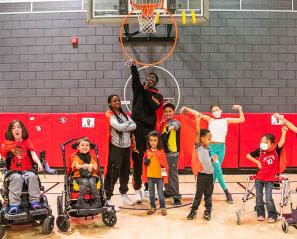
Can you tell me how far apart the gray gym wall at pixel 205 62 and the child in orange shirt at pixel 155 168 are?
397 cm

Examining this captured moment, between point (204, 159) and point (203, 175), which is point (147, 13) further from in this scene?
point (203, 175)

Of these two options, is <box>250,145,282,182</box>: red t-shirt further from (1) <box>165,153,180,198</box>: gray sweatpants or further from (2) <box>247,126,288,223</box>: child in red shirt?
(1) <box>165,153,180,198</box>: gray sweatpants

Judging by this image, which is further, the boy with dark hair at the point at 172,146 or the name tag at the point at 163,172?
the boy with dark hair at the point at 172,146

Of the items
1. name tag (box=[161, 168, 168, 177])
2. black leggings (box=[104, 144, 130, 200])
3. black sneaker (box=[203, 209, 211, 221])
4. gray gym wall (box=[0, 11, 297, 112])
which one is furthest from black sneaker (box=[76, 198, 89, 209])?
gray gym wall (box=[0, 11, 297, 112])

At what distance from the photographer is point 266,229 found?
177 inches

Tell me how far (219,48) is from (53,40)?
3961mm

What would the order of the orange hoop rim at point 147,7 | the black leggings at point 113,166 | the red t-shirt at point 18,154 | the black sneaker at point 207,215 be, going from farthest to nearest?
the orange hoop rim at point 147,7 < the black leggings at point 113,166 < the black sneaker at point 207,215 < the red t-shirt at point 18,154

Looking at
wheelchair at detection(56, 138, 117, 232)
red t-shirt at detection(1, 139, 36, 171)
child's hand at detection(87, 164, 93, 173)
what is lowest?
wheelchair at detection(56, 138, 117, 232)

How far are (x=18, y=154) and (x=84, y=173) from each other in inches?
32.9

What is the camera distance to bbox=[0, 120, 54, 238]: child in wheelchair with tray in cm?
428

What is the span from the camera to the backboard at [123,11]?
7.54 m

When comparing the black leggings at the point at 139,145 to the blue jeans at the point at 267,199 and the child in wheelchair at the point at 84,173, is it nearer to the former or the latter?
the child in wheelchair at the point at 84,173

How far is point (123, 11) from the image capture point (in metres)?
7.61

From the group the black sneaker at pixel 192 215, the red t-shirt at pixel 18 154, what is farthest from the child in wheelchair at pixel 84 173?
the black sneaker at pixel 192 215
